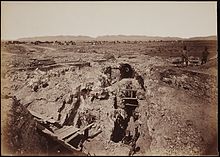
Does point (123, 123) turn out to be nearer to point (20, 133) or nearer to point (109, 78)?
point (109, 78)

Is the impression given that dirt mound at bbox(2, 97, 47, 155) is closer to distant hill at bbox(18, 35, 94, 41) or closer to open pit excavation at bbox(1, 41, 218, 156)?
open pit excavation at bbox(1, 41, 218, 156)

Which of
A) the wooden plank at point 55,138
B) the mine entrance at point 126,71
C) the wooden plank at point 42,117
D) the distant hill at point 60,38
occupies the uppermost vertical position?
the distant hill at point 60,38

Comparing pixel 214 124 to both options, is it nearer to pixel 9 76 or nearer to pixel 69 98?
pixel 69 98

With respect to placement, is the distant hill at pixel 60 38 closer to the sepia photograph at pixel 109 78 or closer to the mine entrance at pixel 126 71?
the sepia photograph at pixel 109 78

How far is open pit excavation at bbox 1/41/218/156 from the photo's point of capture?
1.44 m

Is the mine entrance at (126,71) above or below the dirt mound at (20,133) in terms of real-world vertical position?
above

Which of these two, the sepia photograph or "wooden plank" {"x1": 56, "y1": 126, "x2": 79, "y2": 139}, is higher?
the sepia photograph

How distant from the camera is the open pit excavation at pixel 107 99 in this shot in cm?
144

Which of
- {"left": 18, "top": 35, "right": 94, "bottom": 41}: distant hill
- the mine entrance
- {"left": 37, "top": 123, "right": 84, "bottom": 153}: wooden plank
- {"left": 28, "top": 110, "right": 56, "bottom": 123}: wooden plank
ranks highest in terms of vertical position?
{"left": 18, "top": 35, "right": 94, "bottom": 41}: distant hill

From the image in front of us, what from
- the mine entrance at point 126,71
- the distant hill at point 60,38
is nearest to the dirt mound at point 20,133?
the distant hill at point 60,38

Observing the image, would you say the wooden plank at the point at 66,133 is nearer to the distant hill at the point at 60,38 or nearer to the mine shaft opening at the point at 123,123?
the mine shaft opening at the point at 123,123

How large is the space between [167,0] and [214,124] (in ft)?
2.21

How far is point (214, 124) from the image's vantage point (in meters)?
1.47

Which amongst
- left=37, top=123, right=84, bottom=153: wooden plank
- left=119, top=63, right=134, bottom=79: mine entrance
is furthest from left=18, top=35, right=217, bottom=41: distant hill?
left=37, top=123, right=84, bottom=153: wooden plank
